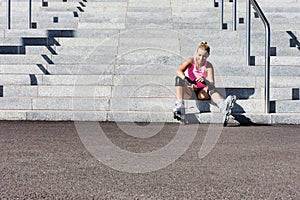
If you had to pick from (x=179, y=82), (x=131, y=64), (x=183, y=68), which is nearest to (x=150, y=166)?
(x=179, y=82)

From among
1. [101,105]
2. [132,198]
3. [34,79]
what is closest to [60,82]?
[34,79]

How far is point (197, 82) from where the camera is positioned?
8.42 m

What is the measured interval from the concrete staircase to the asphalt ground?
1.02 metres

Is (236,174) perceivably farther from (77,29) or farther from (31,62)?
(77,29)

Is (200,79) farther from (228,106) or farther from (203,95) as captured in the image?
(228,106)

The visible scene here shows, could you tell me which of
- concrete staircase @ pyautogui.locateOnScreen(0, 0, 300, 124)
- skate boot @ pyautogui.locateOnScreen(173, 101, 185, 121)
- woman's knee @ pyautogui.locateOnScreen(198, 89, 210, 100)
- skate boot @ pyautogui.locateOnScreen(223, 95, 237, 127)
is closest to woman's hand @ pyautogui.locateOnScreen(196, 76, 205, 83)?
woman's knee @ pyautogui.locateOnScreen(198, 89, 210, 100)

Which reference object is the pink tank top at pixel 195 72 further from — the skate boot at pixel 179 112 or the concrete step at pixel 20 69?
the concrete step at pixel 20 69

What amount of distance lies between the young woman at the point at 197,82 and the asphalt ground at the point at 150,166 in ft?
2.62

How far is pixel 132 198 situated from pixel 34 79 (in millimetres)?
5704

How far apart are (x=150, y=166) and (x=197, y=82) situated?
142 inches

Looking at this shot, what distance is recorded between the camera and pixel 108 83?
30.3ft

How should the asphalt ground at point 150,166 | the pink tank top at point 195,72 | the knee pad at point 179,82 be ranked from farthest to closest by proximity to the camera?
the pink tank top at point 195,72, the knee pad at point 179,82, the asphalt ground at point 150,166

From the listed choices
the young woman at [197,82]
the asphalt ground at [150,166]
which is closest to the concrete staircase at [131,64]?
the young woman at [197,82]

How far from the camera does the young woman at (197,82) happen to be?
8.17m
